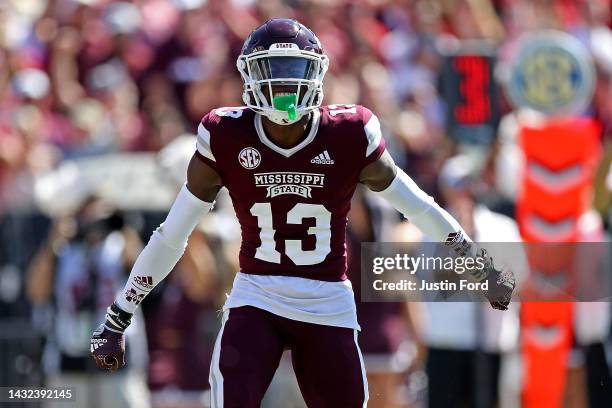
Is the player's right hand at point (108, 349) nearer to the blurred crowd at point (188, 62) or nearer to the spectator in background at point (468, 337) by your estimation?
the spectator in background at point (468, 337)

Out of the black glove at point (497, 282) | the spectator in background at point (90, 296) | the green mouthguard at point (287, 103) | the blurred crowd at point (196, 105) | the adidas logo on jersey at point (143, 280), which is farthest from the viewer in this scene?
the blurred crowd at point (196, 105)

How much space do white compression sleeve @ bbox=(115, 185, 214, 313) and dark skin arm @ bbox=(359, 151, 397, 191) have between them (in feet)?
2.04

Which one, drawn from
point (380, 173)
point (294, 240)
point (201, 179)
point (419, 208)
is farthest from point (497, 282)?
point (201, 179)

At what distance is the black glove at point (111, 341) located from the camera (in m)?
5.83

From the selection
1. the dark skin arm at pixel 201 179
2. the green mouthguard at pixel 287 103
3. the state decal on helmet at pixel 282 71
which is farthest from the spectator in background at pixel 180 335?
the green mouthguard at pixel 287 103

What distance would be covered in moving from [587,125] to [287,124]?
3830 millimetres

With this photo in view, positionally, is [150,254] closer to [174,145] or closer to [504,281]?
[504,281]

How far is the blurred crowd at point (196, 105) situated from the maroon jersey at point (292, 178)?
3.03m

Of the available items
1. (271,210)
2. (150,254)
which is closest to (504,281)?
(271,210)

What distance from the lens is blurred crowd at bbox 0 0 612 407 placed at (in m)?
8.98

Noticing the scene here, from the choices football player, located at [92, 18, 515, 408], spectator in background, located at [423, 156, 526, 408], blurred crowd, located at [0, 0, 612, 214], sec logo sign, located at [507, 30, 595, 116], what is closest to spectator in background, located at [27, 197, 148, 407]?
blurred crowd, located at [0, 0, 612, 214]

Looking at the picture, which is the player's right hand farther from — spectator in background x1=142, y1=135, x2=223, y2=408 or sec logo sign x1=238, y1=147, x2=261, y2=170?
spectator in background x1=142, y1=135, x2=223, y2=408

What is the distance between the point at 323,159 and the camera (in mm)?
5629

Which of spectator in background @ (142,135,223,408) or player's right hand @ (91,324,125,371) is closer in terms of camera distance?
player's right hand @ (91,324,125,371)
